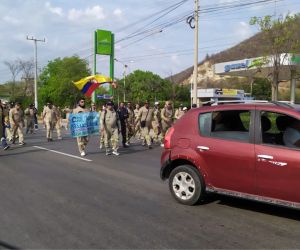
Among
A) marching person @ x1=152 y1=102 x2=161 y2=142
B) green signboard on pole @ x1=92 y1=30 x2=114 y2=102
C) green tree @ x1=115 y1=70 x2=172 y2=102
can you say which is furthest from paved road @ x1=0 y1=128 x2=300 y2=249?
green tree @ x1=115 y1=70 x2=172 y2=102

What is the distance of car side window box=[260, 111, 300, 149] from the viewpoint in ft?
19.0

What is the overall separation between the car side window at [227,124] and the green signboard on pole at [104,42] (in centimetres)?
4150

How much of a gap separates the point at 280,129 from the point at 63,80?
68.0 metres

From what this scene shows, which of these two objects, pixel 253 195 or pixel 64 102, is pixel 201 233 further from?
pixel 64 102

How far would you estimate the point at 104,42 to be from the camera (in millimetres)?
47875

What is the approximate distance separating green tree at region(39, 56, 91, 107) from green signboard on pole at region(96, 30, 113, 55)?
20222 mm

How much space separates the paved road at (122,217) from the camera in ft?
16.8

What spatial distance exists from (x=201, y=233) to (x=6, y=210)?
2997 millimetres

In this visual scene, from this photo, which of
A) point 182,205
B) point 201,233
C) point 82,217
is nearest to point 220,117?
point 182,205

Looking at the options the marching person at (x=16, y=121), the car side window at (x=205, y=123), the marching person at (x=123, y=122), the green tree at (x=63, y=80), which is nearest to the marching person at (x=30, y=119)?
the marching person at (x=16, y=121)

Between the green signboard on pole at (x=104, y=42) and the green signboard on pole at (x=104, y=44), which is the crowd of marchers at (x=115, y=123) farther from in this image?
the green signboard on pole at (x=104, y=42)

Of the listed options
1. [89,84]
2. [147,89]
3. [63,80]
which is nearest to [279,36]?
[89,84]

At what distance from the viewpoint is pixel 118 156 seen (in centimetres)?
1327

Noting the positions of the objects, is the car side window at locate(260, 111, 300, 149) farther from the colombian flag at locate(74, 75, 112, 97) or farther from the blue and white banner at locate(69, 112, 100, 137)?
the colombian flag at locate(74, 75, 112, 97)
